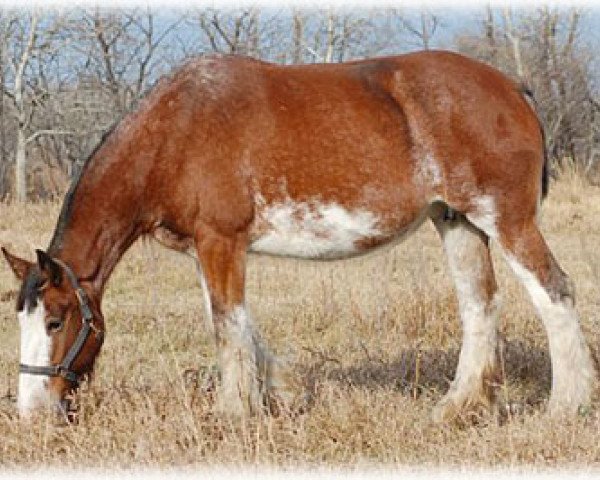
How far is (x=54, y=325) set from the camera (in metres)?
4.78

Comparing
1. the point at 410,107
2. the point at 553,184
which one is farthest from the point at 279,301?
the point at 553,184

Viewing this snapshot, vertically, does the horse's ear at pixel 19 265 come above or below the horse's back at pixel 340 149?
below

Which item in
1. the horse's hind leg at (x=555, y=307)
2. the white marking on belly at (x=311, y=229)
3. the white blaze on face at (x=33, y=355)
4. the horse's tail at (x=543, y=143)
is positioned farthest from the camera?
the horse's tail at (x=543, y=143)

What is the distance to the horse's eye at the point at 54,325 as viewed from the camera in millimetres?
4750

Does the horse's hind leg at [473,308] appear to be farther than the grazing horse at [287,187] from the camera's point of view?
Yes

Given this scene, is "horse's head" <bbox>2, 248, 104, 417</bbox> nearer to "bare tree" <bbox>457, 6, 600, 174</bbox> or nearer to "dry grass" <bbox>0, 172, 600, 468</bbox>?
"dry grass" <bbox>0, 172, 600, 468</bbox>

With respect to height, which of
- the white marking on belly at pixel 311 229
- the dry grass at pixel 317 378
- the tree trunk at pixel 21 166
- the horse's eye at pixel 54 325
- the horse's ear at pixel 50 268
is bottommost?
the dry grass at pixel 317 378

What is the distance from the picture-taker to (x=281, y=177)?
201 inches

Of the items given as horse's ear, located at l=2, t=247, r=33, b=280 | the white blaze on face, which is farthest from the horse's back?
the white blaze on face

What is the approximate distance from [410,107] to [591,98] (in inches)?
972

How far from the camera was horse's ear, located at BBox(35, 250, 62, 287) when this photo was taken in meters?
4.71

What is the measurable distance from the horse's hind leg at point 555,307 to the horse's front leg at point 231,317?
1.52 m

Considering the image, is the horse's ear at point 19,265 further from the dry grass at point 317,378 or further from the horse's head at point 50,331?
the dry grass at point 317,378

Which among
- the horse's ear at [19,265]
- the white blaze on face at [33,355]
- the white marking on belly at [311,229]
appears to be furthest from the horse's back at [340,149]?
the white blaze on face at [33,355]
